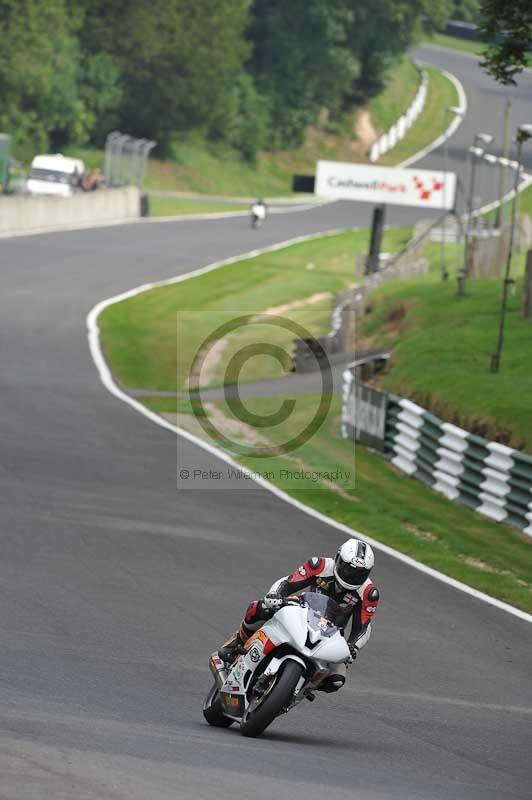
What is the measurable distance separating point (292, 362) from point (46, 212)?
2521 cm

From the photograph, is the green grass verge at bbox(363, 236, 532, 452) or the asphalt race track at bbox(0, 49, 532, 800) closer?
the asphalt race track at bbox(0, 49, 532, 800)

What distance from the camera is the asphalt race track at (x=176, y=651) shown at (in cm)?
876

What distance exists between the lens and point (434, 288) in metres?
41.8

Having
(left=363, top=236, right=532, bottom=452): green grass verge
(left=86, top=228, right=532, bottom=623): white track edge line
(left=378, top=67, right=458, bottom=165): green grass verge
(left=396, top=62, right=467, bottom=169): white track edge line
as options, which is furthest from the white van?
(left=378, top=67, right=458, bottom=165): green grass verge

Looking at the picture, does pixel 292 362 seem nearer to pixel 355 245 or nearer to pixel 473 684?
pixel 473 684

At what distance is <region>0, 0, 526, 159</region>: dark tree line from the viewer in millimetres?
84375

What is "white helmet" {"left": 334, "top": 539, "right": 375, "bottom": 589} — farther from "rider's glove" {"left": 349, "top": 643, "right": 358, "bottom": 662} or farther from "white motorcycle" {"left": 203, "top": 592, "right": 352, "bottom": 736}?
"rider's glove" {"left": 349, "top": 643, "right": 358, "bottom": 662}

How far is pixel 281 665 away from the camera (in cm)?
1007

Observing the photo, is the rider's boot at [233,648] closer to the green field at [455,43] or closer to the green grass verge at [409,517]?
the green grass verge at [409,517]

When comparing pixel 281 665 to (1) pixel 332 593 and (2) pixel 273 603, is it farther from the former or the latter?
(1) pixel 332 593

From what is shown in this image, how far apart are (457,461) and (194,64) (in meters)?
74.3

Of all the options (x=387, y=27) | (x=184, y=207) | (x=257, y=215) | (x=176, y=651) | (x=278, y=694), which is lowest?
(x=184, y=207)

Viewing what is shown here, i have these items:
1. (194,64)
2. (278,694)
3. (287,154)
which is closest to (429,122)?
(287,154)

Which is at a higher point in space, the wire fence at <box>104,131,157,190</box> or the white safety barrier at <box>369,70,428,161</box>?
the wire fence at <box>104,131,157,190</box>
